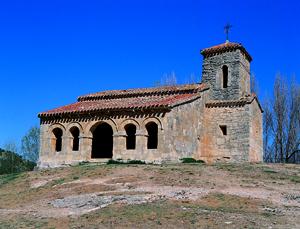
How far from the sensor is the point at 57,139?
32.8 metres

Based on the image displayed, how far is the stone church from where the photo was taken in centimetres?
2864

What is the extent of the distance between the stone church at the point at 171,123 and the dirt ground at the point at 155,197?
4.13 meters

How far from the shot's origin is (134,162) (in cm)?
2806

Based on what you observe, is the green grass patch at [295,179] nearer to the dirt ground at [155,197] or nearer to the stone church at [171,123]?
the dirt ground at [155,197]

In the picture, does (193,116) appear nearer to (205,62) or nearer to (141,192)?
(205,62)

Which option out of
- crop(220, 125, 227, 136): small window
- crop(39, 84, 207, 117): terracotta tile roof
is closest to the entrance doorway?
crop(39, 84, 207, 117): terracotta tile roof

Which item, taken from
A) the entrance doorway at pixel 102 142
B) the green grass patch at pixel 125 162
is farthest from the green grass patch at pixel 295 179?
the entrance doorway at pixel 102 142

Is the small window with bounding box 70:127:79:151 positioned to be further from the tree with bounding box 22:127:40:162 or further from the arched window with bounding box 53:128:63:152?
the tree with bounding box 22:127:40:162

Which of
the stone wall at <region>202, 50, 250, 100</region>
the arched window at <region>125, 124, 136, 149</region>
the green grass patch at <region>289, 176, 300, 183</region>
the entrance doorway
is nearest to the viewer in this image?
the green grass patch at <region>289, 176, 300, 183</region>

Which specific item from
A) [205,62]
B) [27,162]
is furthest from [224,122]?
[27,162]

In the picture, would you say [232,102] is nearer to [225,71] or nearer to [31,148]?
[225,71]

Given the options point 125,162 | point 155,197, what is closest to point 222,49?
point 125,162

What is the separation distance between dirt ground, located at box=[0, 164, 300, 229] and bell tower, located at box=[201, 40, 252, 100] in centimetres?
862

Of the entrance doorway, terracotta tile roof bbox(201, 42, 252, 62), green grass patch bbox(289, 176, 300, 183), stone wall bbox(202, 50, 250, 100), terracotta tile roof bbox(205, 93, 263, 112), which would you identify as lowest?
green grass patch bbox(289, 176, 300, 183)
